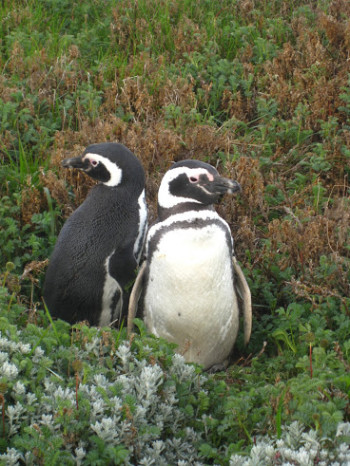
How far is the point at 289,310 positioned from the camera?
4316mm

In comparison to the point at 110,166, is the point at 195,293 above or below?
below

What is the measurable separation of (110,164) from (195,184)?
0.56 meters

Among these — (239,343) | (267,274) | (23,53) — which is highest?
(23,53)

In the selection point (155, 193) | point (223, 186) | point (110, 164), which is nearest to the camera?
point (223, 186)

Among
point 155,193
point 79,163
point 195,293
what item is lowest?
point 155,193

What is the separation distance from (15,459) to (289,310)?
202cm

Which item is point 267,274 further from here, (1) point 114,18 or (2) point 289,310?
(1) point 114,18

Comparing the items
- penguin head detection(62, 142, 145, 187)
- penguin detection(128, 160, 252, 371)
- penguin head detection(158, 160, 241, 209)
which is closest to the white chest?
penguin detection(128, 160, 252, 371)

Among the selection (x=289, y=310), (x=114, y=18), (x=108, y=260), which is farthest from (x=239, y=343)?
(x=114, y=18)

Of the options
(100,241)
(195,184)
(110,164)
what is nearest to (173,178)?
(195,184)

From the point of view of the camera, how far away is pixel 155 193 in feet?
17.2

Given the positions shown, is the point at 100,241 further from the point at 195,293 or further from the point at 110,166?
the point at 195,293

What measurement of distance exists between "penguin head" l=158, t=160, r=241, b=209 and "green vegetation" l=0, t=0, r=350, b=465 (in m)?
0.65

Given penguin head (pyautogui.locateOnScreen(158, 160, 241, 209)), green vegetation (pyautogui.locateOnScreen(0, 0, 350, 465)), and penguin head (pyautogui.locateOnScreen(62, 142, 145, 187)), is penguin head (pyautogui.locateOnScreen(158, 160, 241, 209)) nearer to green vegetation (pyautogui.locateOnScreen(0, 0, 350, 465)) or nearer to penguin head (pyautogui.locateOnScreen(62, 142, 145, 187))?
penguin head (pyautogui.locateOnScreen(62, 142, 145, 187))
